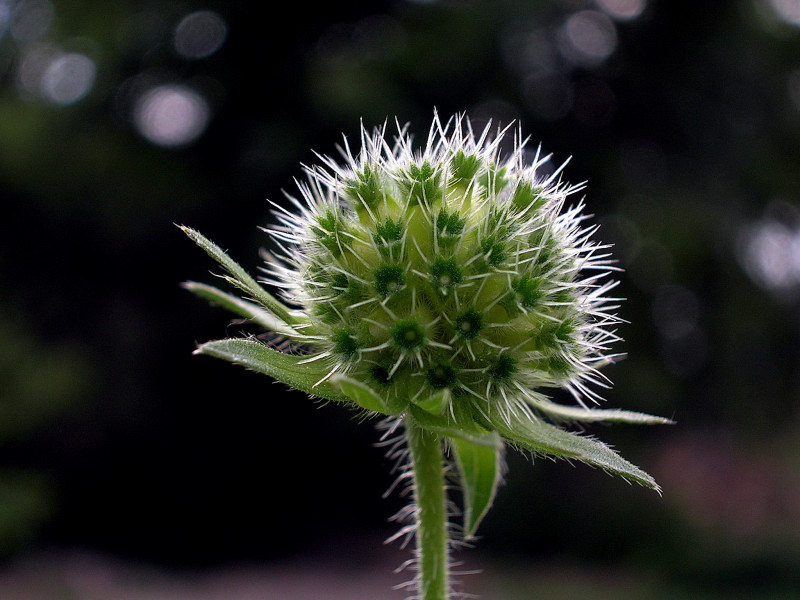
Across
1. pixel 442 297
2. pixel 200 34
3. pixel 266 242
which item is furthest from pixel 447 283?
pixel 200 34

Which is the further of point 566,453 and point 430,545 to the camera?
point 430,545

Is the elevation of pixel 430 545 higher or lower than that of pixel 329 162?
lower

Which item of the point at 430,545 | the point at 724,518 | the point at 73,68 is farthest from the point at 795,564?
the point at 73,68

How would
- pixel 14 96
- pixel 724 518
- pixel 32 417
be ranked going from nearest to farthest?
pixel 32 417 < pixel 14 96 < pixel 724 518

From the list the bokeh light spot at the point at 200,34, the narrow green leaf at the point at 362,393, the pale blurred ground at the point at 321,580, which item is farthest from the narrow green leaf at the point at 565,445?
the bokeh light spot at the point at 200,34

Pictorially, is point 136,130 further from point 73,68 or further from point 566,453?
point 566,453

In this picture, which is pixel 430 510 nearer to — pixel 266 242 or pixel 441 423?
pixel 441 423

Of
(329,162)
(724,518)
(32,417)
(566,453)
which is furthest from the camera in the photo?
(724,518)
